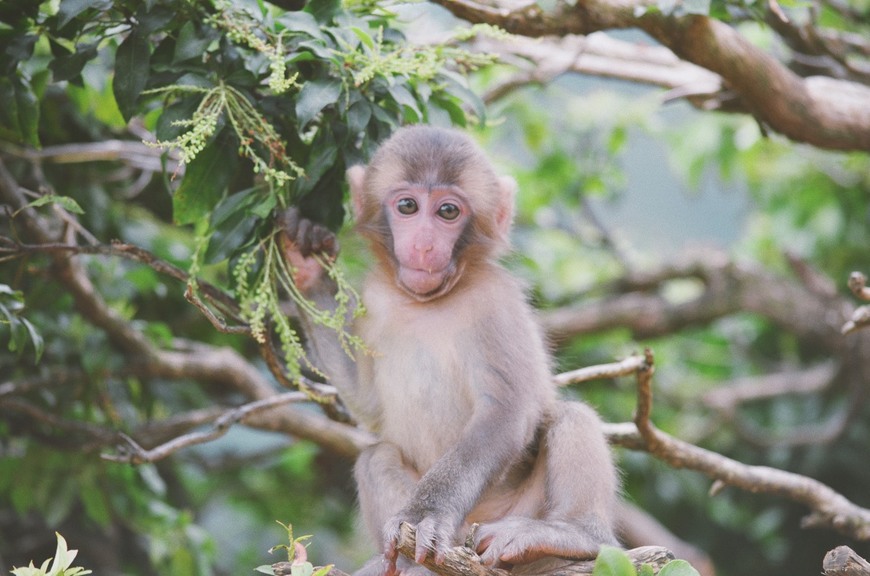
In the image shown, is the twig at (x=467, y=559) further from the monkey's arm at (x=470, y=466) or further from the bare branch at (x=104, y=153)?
the bare branch at (x=104, y=153)

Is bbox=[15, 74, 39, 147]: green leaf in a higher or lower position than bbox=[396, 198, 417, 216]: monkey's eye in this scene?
higher

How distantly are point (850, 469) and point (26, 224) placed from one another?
9103 mm

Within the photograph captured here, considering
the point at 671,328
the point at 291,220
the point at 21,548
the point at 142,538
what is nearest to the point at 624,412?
the point at 671,328

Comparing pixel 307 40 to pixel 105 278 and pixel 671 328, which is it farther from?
pixel 671 328

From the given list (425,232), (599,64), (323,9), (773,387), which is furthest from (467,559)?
(773,387)

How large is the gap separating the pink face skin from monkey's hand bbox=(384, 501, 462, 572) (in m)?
0.96

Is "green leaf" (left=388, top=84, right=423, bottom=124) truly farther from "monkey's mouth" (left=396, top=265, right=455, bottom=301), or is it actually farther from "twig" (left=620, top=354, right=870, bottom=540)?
"twig" (left=620, top=354, right=870, bottom=540)

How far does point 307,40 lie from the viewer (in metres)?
4.13

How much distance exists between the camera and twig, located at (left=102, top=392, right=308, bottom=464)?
4.66 metres

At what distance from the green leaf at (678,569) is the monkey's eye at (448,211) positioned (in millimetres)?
1790

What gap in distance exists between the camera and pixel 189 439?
4.74 metres

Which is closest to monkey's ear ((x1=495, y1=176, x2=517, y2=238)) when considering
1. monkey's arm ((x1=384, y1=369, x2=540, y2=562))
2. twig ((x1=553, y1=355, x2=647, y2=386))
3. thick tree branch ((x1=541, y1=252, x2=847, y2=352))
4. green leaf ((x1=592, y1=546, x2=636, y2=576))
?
monkey's arm ((x1=384, y1=369, x2=540, y2=562))

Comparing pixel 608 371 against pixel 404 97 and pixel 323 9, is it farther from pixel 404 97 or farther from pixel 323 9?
pixel 323 9

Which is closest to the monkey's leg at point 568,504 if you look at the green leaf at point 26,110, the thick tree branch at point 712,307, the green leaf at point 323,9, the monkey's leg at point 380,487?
the monkey's leg at point 380,487
